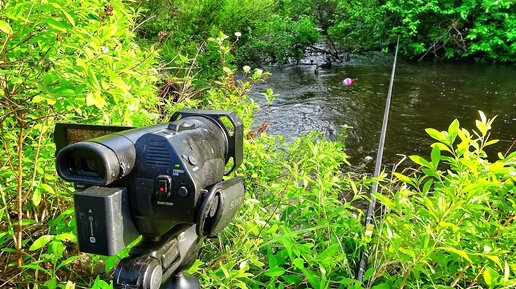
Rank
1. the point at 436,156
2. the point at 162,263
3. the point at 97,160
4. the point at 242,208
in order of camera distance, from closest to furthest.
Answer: the point at 97,160 → the point at 162,263 → the point at 436,156 → the point at 242,208

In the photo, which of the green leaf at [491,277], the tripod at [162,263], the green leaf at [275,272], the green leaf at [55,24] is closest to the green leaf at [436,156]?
the green leaf at [491,277]

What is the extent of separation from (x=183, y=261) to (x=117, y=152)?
298 mm

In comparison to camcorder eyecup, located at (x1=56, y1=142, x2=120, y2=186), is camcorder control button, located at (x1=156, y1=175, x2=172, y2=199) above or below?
below

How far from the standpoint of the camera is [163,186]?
721 millimetres

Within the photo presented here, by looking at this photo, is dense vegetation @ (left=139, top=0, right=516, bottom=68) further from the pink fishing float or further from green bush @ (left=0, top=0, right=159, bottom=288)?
green bush @ (left=0, top=0, right=159, bottom=288)

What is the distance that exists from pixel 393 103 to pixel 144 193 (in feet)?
20.8

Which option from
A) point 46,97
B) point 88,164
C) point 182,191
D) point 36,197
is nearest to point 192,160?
point 182,191

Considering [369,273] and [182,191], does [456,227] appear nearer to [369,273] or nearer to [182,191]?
[369,273]

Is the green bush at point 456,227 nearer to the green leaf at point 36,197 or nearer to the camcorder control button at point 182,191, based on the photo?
the camcorder control button at point 182,191

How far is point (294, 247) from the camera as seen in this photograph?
120 cm

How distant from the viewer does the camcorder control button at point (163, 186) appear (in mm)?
718

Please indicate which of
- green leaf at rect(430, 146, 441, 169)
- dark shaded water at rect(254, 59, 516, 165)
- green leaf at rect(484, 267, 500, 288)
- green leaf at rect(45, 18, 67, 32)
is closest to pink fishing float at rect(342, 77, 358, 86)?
dark shaded water at rect(254, 59, 516, 165)

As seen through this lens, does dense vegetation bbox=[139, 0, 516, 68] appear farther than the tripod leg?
Yes

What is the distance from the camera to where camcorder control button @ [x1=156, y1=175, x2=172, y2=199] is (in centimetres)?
→ 72
